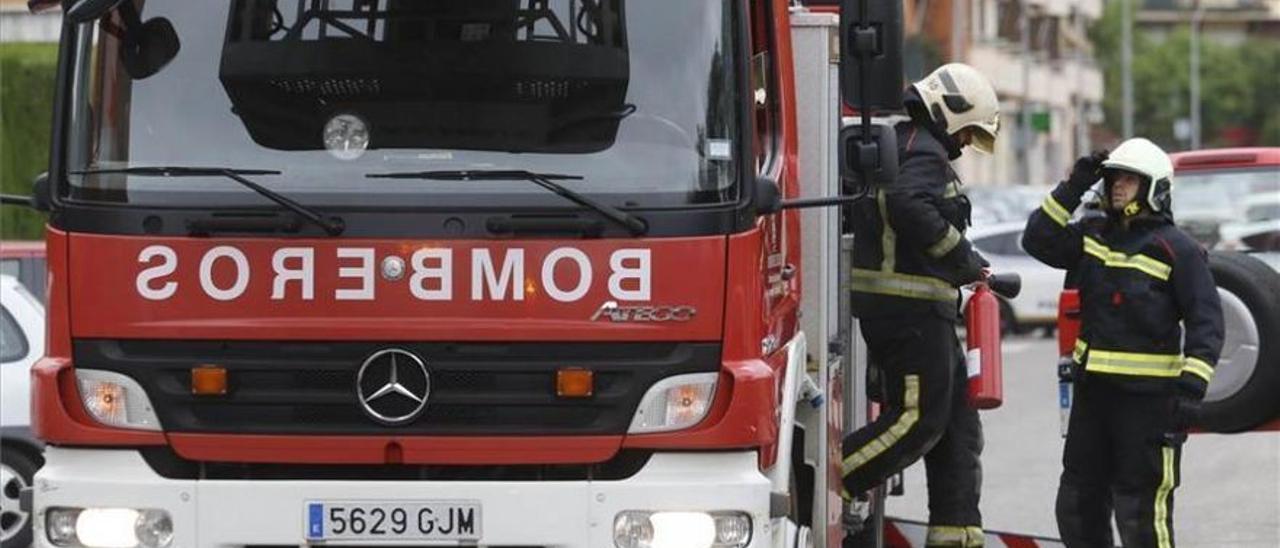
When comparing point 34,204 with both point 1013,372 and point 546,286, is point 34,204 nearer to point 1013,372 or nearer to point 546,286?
point 546,286

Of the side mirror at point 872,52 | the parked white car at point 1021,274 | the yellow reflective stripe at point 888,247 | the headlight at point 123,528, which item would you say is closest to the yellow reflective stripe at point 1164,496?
the yellow reflective stripe at point 888,247

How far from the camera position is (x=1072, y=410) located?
10.2 m

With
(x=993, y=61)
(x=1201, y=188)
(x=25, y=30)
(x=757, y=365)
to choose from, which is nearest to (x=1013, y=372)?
(x=1201, y=188)

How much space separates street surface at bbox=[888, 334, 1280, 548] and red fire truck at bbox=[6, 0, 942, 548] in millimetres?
A: 6019

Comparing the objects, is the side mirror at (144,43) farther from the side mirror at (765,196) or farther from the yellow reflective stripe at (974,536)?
the yellow reflective stripe at (974,536)

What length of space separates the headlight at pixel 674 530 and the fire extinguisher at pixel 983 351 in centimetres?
280

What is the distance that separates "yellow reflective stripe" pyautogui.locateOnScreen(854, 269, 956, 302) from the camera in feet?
32.6

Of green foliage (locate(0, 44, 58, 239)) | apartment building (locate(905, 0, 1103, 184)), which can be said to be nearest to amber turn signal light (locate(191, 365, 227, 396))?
green foliage (locate(0, 44, 58, 239))

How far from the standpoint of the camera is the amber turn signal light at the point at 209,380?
25.0 feet

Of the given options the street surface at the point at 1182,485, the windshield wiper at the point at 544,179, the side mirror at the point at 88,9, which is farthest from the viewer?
the street surface at the point at 1182,485

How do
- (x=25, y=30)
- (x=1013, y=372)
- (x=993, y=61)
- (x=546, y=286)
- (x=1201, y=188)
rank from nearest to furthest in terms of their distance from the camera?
(x=546, y=286) < (x=1201, y=188) < (x=1013, y=372) < (x=25, y=30) < (x=993, y=61)

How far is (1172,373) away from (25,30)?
30099 mm

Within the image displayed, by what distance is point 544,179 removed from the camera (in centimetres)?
754

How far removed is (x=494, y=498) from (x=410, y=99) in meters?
1.13
